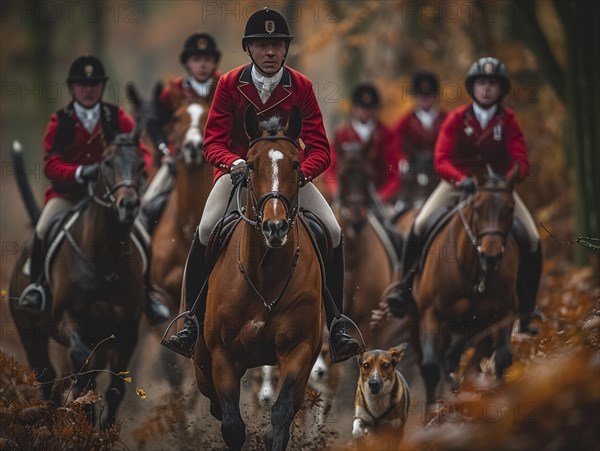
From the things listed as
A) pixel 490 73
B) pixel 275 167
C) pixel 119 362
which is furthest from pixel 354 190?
pixel 275 167

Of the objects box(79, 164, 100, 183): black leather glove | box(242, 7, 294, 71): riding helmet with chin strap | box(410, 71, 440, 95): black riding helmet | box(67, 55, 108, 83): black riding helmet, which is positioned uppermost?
box(242, 7, 294, 71): riding helmet with chin strap

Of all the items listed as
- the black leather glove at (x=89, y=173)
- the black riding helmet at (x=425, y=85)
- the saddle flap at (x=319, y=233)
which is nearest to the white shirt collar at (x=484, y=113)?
the saddle flap at (x=319, y=233)

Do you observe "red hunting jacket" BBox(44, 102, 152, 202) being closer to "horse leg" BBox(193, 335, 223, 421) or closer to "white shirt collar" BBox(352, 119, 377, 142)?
"horse leg" BBox(193, 335, 223, 421)

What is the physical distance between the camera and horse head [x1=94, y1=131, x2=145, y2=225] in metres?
10.6

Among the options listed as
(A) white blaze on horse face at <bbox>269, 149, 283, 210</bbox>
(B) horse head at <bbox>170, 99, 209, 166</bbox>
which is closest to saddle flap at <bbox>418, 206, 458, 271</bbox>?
(B) horse head at <bbox>170, 99, 209, 166</bbox>

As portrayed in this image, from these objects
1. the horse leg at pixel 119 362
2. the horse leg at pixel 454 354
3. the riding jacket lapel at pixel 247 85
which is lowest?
the horse leg at pixel 454 354

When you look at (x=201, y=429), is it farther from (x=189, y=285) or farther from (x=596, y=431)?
(x=596, y=431)

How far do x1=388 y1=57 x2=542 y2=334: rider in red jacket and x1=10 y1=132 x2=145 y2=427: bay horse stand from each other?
2.87 meters

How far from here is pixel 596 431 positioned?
575 cm

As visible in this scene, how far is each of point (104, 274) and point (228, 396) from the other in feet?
10.0

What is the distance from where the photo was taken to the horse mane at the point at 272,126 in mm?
8391

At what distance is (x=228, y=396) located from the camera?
8.38 metres

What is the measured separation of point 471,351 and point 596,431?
6697 mm

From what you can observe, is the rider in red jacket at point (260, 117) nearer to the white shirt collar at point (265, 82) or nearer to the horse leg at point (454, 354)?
the white shirt collar at point (265, 82)
